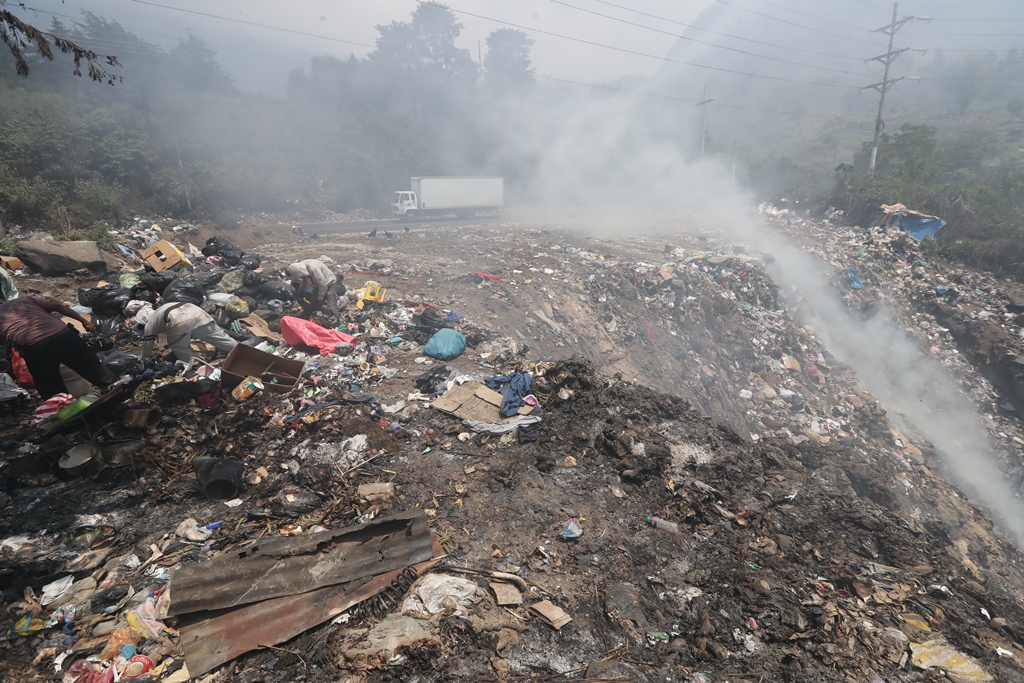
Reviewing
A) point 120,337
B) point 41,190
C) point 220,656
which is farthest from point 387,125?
point 220,656

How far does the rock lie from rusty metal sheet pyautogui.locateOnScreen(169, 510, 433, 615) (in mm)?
6967

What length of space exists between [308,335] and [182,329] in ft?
4.40

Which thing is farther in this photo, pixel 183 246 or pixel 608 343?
pixel 183 246

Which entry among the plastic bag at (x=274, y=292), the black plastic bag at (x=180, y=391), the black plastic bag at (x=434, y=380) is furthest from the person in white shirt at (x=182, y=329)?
the black plastic bag at (x=434, y=380)

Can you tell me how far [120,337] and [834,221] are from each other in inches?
775

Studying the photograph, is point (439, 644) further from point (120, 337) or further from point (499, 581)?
point (120, 337)

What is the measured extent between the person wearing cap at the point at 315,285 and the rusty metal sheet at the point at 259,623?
4.62m

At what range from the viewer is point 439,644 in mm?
2357

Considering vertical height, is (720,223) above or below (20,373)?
above

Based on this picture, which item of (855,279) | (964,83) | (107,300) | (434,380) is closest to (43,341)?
(107,300)

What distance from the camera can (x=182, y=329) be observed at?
4723mm

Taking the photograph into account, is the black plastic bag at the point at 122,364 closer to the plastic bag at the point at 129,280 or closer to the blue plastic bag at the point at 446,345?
the plastic bag at the point at 129,280

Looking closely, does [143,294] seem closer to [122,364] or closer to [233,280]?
[233,280]

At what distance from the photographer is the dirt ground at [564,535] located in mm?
2449
